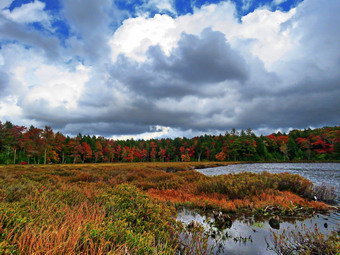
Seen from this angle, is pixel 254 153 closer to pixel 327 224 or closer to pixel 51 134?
pixel 51 134

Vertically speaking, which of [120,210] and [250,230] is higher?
[120,210]

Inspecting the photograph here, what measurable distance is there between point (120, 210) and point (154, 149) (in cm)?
9076

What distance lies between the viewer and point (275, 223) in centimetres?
675

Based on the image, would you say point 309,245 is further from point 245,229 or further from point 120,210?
point 120,210

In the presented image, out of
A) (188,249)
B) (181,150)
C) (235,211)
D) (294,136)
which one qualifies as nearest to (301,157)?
(294,136)

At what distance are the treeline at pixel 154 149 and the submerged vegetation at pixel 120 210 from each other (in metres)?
53.1

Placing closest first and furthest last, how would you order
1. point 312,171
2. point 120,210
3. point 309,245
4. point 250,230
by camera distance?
point 309,245
point 120,210
point 250,230
point 312,171

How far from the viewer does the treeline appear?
56.9 metres

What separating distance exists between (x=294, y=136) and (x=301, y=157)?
16.3 meters

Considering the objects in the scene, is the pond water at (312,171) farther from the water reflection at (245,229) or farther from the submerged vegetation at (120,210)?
the water reflection at (245,229)

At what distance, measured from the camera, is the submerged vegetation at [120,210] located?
2.96m

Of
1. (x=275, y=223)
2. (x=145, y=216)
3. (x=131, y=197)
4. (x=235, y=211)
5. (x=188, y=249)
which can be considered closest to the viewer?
(x=188, y=249)

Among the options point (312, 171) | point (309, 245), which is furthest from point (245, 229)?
point (312, 171)

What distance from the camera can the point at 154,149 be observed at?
9550cm
